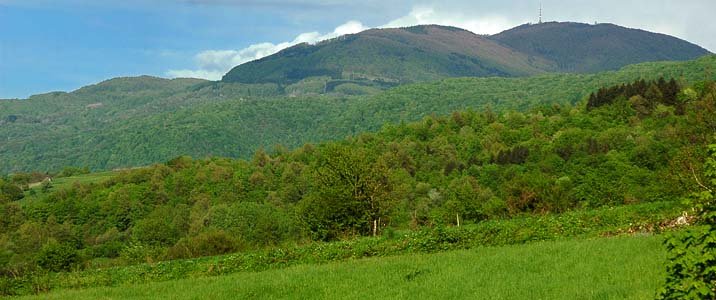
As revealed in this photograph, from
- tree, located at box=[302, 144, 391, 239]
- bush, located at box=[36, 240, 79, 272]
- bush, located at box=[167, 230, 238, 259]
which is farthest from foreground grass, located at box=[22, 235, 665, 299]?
bush, located at box=[36, 240, 79, 272]

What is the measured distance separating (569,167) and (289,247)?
11800cm

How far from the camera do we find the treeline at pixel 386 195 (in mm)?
51875

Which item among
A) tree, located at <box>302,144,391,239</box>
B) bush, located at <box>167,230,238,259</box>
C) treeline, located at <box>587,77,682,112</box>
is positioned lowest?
bush, located at <box>167,230,238,259</box>

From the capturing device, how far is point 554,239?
2711 cm

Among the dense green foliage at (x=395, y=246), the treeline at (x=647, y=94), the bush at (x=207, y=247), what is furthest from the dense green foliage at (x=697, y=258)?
the treeline at (x=647, y=94)

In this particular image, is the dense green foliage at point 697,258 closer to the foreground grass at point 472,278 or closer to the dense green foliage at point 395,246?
the foreground grass at point 472,278

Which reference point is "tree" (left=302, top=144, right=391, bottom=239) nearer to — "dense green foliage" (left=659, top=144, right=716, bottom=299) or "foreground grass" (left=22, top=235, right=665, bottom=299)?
"foreground grass" (left=22, top=235, right=665, bottom=299)

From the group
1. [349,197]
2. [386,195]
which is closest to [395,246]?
[349,197]

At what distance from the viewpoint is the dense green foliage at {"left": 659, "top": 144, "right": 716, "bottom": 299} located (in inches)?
380

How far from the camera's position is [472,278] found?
19938mm

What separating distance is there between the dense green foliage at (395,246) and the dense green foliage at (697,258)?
57.4 ft

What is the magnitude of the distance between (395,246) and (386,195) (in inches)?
889

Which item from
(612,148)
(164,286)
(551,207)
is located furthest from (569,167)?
(164,286)

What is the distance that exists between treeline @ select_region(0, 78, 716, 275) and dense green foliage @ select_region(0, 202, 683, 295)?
1410 cm
